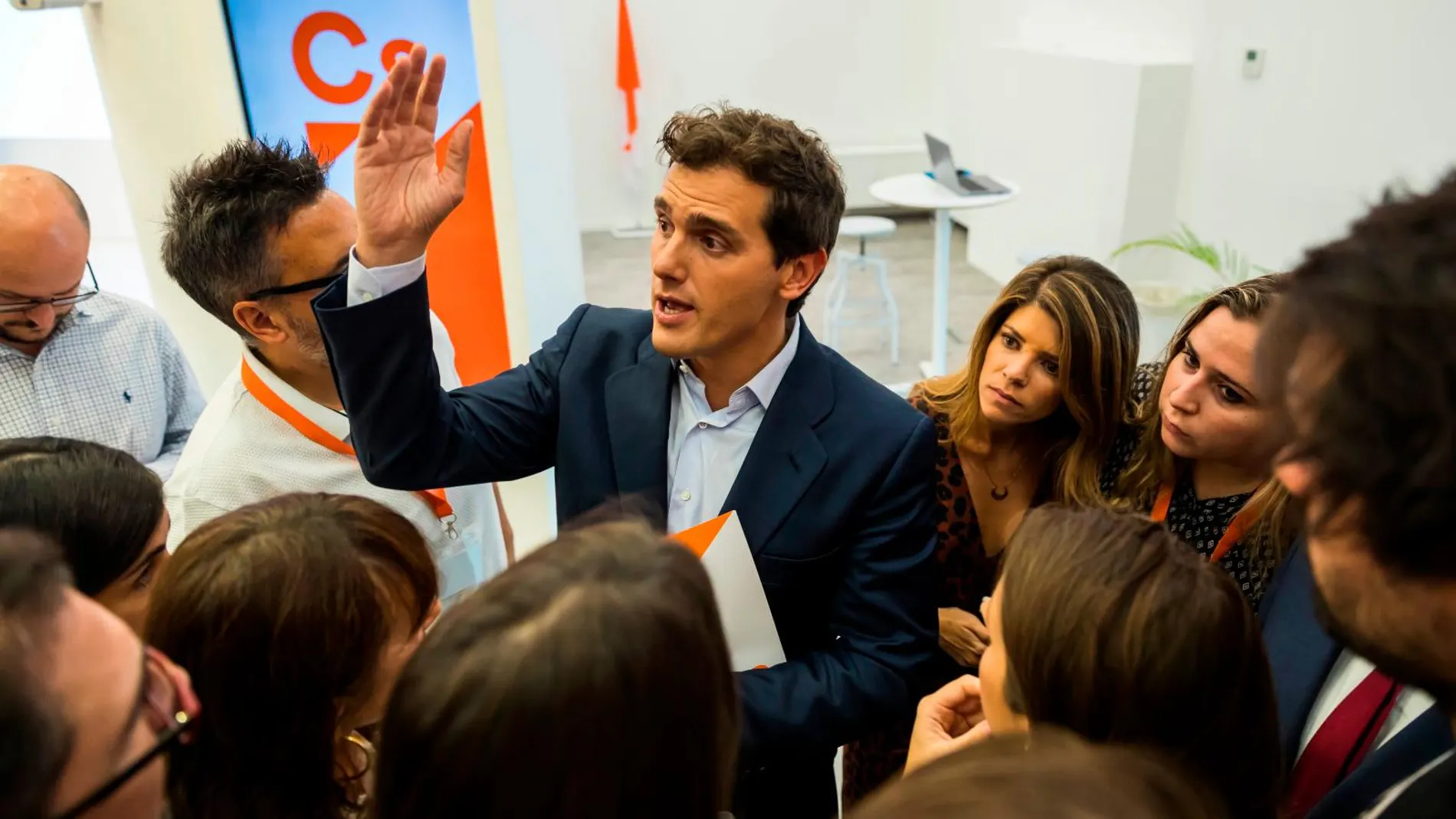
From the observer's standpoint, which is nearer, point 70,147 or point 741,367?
point 741,367

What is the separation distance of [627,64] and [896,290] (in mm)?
3195

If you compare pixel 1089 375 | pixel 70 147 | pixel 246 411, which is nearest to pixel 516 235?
pixel 246 411

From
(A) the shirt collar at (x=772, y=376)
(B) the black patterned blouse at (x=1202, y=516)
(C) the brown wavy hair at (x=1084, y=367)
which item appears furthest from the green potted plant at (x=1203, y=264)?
(A) the shirt collar at (x=772, y=376)

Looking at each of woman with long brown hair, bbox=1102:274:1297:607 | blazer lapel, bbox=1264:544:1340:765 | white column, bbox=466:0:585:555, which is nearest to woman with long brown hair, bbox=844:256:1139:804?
woman with long brown hair, bbox=1102:274:1297:607

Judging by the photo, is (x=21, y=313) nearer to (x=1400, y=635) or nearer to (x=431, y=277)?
(x=431, y=277)

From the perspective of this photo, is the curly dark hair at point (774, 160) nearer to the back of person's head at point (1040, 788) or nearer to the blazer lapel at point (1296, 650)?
the blazer lapel at point (1296, 650)

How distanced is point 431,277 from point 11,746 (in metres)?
2.37

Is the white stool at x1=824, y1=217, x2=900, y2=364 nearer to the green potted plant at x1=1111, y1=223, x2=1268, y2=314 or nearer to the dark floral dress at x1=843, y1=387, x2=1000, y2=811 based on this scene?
the green potted plant at x1=1111, y1=223, x2=1268, y2=314

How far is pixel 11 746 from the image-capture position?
20.9 inches

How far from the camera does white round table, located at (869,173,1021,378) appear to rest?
14.1 ft

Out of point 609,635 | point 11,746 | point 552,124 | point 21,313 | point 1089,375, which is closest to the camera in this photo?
point 11,746

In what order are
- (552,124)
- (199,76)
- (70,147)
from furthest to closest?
1. (70,147)
2. (552,124)
3. (199,76)

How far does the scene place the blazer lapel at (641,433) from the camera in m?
1.46

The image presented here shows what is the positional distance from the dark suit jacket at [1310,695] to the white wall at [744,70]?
24.6 feet
